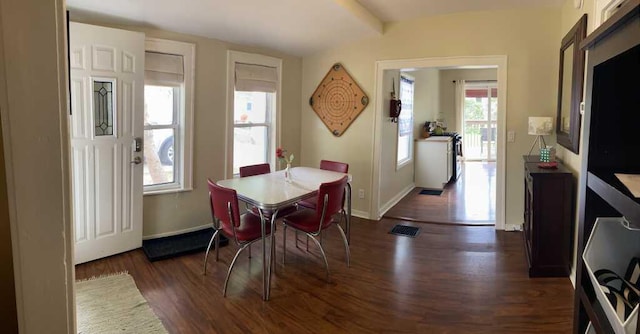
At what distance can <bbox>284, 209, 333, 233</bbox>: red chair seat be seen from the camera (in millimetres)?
3127

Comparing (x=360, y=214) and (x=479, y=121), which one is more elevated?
(x=479, y=121)

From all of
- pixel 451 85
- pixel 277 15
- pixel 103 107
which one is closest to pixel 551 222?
pixel 277 15

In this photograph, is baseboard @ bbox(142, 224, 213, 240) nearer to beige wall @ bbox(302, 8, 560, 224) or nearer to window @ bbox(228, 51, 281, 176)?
window @ bbox(228, 51, 281, 176)

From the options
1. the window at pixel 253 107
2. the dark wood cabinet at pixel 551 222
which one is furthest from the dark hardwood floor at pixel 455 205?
the window at pixel 253 107

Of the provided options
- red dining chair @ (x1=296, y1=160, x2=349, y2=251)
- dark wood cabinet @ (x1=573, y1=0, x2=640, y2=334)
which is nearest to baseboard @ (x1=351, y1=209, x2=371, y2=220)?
red dining chair @ (x1=296, y1=160, x2=349, y2=251)

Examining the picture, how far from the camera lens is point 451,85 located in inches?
385

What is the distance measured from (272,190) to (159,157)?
63.3 inches

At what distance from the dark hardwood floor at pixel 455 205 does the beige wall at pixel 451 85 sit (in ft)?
8.47

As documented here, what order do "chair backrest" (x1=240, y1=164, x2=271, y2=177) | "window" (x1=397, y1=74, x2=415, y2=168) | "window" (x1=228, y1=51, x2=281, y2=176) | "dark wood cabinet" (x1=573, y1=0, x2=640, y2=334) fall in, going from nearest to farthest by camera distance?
1. "dark wood cabinet" (x1=573, y1=0, x2=640, y2=334)
2. "chair backrest" (x1=240, y1=164, x2=271, y2=177)
3. "window" (x1=228, y1=51, x2=281, y2=176)
4. "window" (x1=397, y1=74, x2=415, y2=168)

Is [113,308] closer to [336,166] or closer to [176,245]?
[176,245]

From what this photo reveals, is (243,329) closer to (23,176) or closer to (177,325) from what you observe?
(177,325)

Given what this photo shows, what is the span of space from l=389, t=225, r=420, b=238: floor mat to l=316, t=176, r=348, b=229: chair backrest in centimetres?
138

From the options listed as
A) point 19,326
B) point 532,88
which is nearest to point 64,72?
point 19,326

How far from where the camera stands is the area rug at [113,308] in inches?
95.8
